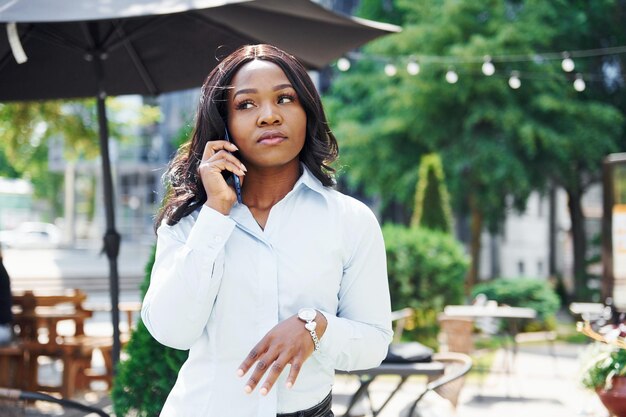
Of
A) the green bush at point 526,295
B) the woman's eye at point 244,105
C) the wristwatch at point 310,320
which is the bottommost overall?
the green bush at point 526,295

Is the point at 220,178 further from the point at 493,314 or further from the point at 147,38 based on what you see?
the point at 493,314

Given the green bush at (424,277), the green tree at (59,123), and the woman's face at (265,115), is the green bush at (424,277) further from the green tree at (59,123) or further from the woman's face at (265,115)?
the woman's face at (265,115)

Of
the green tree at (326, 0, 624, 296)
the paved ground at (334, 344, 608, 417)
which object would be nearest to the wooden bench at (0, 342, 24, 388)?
the paved ground at (334, 344, 608, 417)

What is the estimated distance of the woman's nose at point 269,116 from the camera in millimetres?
1723

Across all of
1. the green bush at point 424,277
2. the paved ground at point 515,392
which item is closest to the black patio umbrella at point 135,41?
the paved ground at point 515,392

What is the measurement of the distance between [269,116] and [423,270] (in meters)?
9.59

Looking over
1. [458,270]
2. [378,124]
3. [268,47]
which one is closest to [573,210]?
[378,124]

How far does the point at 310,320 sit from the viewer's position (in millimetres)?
1629

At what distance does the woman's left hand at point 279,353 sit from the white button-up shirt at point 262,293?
68mm

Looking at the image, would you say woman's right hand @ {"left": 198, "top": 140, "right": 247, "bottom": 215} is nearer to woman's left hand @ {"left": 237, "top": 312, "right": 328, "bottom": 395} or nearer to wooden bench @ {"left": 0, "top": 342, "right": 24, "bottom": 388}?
woman's left hand @ {"left": 237, "top": 312, "right": 328, "bottom": 395}

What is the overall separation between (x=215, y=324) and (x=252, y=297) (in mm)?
94

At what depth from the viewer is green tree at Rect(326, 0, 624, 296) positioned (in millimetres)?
17314

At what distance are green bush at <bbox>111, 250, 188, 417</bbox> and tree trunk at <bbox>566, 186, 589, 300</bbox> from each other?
17445 mm

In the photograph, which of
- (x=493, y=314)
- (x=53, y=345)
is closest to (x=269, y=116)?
(x=53, y=345)
